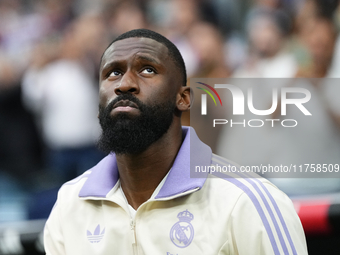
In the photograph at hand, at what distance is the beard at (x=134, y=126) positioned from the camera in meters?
1.75

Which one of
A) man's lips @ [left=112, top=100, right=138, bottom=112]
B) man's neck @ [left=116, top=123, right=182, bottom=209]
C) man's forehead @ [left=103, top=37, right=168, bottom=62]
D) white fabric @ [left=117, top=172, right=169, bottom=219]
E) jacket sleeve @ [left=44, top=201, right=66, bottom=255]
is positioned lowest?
jacket sleeve @ [left=44, top=201, right=66, bottom=255]

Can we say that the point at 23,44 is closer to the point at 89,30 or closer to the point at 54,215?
the point at 89,30

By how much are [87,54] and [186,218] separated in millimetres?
2847

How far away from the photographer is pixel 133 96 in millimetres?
1754

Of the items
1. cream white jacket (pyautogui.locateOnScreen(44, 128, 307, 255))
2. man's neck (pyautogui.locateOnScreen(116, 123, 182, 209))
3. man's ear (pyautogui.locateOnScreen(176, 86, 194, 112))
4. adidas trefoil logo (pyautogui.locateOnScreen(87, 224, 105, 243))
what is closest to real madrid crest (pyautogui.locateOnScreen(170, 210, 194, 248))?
cream white jacket (pyautogui.locateOnScreen(44, 128, 307, 255))

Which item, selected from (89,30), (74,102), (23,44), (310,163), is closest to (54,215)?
(310,163)

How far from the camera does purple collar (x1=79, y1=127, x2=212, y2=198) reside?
1715 millimetres

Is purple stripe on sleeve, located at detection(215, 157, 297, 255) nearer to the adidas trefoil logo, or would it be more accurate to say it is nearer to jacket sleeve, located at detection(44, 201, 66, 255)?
the adidas trefoil logo

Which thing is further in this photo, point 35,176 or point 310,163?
point 35,176

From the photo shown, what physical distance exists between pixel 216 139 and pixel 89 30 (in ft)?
6.67

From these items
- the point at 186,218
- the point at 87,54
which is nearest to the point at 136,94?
the point at 186,218

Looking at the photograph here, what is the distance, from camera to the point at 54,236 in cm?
194

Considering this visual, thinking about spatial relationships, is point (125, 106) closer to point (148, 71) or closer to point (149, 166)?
point (148, 71)

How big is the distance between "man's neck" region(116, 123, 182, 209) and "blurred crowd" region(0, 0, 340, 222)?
3.82 feet
